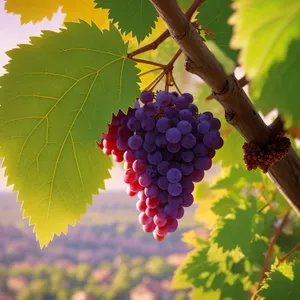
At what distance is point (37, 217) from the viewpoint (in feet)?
1.81

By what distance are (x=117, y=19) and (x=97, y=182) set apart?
199mm

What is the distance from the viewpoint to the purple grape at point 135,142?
0.52m

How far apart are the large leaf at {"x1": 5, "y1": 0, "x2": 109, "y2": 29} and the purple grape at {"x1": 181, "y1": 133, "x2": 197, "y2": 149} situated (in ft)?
0.88

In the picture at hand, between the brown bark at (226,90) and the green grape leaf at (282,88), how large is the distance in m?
0.17

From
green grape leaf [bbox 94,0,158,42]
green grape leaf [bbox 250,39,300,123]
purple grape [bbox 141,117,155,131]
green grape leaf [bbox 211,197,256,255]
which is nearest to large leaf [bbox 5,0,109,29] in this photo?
green grape leaf [bbox 94,0,158,42]

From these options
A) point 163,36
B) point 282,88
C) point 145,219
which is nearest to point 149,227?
point 145,219

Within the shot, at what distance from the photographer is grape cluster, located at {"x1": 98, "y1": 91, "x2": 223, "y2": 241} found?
512 millimetres

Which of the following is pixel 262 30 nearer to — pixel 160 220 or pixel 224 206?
pixel 160 220

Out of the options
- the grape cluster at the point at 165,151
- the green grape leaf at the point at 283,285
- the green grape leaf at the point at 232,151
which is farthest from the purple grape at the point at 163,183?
the green grape leaf at the point at 232,151

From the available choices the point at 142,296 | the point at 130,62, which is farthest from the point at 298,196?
the point at 142,296

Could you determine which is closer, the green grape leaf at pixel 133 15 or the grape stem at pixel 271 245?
the green grape leaf at pixel 133 15

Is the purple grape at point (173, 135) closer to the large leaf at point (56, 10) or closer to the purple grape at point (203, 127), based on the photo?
the purple grape at point (203, 127)

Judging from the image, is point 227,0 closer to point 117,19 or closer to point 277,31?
point 117,19

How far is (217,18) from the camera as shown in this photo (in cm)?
54
